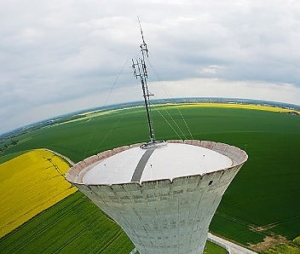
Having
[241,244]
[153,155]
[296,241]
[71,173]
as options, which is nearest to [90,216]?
[241,244]

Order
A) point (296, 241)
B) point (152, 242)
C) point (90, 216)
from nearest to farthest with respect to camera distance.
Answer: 1. point (152, 242)
2. point (296, 241)
3. point (90, 216)

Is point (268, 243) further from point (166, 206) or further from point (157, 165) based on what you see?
point (166, 206)

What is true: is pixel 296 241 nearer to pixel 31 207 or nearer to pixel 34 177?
→ pixel 31 207

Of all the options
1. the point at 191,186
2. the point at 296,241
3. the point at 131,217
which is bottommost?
the point at 296,241

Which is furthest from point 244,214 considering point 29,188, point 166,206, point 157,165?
point 29,188

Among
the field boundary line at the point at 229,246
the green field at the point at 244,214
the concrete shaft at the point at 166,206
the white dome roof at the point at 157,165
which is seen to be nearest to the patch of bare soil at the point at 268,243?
the green field at the point at 244,214

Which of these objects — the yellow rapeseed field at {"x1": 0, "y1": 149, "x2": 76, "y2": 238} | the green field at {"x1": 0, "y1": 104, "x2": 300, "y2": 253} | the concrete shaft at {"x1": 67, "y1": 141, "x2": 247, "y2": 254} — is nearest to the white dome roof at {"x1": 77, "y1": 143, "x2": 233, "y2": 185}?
the concrete shaft at {"x1": 67, "y1": 141, "x2": 247, "y2": 254}
